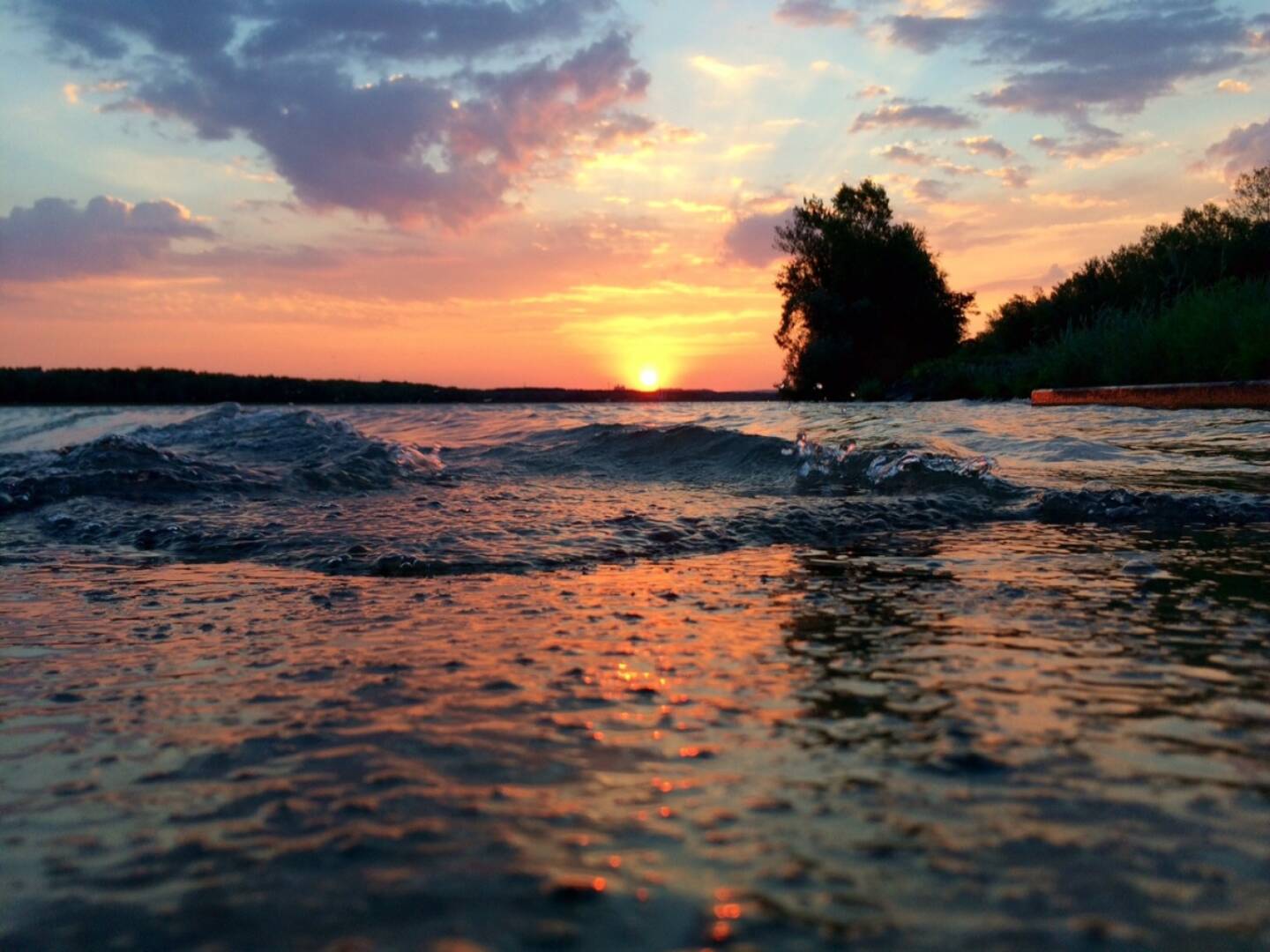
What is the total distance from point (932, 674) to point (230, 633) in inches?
70.3

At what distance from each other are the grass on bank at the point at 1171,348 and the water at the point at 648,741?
853 cm

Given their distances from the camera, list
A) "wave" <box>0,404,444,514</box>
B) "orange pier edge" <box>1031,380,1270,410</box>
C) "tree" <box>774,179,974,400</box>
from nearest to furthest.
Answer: "wave" <box>0,404,444,514</box>
"orange pier edge" <box>1031,380,1270,410</box>
"tree" <box>774,179,974,400</box>

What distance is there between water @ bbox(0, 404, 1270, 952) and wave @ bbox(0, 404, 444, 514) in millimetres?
2295

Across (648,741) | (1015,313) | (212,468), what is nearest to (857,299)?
(1015,313)

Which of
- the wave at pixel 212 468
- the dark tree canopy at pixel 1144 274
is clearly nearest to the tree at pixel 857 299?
the dark tree canopy at pixel 1144 274

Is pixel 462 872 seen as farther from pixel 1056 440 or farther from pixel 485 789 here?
pixel 1056 440

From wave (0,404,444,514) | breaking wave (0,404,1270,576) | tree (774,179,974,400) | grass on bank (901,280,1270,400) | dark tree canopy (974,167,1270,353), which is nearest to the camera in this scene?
breaking wave (0,404,1270,576)

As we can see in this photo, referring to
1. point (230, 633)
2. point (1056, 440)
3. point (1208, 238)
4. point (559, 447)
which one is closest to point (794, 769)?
point (230, 633)

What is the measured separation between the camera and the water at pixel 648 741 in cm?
100

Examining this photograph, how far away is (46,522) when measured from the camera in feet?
15.8

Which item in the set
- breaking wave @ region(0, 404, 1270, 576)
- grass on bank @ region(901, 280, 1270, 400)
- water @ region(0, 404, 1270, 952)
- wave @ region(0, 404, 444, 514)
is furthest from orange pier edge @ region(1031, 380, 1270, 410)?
wave @ region(0, 404, 444, 514)

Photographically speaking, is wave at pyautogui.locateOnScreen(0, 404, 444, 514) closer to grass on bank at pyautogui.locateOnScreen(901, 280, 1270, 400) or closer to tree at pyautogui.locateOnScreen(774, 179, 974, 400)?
grass on bank at pyautogui.locateOnScreen(901, 280, 1270, 400)

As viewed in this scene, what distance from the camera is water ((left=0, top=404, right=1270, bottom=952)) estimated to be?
1.00 m

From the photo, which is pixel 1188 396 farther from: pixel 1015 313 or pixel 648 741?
pixel 1015 313
